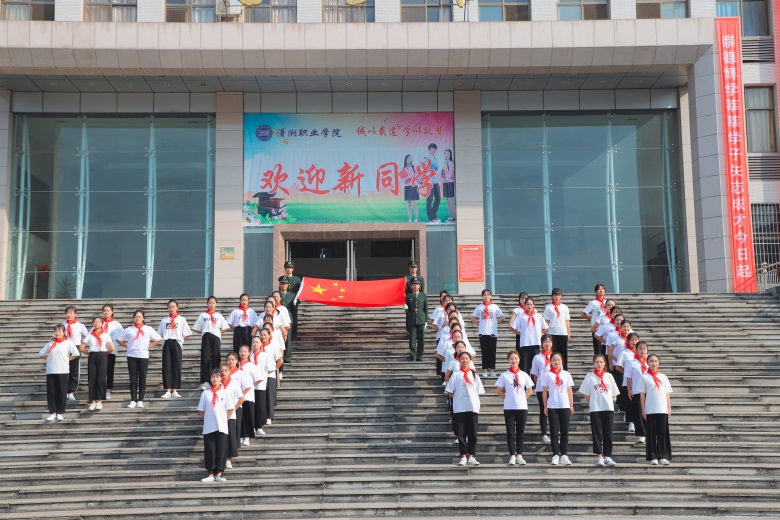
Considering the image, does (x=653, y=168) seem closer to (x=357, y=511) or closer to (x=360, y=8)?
(x=360, y=8)

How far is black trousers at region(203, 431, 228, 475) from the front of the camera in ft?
36.7

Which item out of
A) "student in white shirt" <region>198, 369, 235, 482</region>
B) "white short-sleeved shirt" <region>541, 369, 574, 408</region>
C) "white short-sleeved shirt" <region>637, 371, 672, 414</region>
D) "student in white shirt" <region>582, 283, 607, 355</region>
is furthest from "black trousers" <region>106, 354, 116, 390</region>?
"white short-sleeved shirt" <region>637, 371, 672, 414</region>

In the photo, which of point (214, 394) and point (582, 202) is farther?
point (582, 202)

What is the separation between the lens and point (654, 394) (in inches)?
454

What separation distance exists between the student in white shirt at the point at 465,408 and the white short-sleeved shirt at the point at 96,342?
204 inches

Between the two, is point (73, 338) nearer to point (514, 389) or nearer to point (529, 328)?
point (514, 389)

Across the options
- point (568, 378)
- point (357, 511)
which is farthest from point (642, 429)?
point (357, 511)

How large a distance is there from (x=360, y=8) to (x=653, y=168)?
858cm

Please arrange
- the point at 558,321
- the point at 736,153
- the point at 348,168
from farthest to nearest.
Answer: the point at 348,168, the point at 736,153, the point at 558,321

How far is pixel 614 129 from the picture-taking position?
78.4 feet

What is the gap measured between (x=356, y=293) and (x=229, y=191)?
25.6ft

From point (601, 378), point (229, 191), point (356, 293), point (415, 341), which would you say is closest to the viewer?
point (601, 378)

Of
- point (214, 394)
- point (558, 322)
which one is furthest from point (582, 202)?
point (214, 394)

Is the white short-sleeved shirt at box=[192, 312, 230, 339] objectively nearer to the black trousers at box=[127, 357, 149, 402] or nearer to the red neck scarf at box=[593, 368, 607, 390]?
the black trousers at box=[127, 357, 149, 402]
